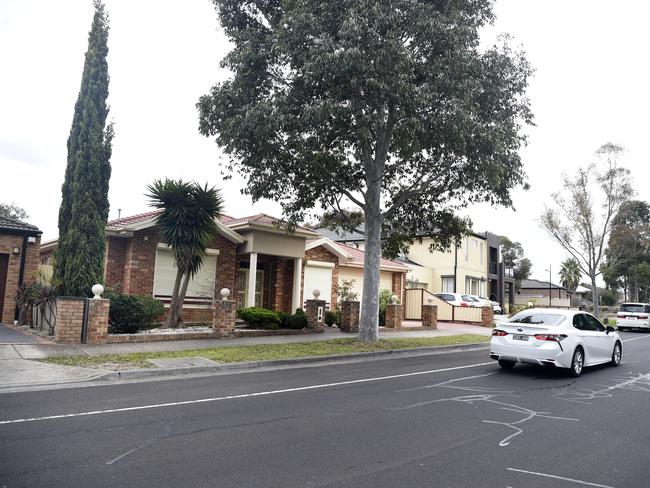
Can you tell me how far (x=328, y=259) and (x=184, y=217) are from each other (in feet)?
32.6

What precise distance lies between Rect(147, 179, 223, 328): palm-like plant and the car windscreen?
9361mm

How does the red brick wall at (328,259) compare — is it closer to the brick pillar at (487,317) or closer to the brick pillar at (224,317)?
the brick pillar at (224,317)

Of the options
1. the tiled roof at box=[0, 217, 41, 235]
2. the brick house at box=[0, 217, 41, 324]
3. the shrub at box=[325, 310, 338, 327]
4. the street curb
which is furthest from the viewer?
the shrub at box=[325, 310, 338, 327]

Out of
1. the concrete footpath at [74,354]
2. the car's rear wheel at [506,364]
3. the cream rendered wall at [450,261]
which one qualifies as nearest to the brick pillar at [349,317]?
the concrete footpath at [74,354]

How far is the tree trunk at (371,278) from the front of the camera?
15836 millimetres

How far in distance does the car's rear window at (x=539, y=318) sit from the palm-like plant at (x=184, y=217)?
936cm

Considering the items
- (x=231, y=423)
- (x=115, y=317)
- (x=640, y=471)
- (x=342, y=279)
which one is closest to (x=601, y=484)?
(x=640, y=471)

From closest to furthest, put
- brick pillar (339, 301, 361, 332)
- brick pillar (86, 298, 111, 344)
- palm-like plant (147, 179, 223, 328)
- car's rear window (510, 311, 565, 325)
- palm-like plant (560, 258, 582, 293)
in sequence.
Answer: car's rear window (510, 311, 565, 325) → brick pillar (86, 298, 111, 344) → palm-like plant (147, 179, 223, 328) → brick pillar (339, 301, 361, 332) → palm-like plant (560, 258, 582, 293)

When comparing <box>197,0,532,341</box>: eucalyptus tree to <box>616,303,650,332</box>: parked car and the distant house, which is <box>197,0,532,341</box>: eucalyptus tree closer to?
<box>616,303,650,332</box>: parked car

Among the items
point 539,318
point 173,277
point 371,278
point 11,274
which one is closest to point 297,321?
point 371,278

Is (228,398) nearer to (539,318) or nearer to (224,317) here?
(539,318)

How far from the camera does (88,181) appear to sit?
14.6m

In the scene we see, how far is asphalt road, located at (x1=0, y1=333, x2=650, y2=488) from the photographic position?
4559 mm

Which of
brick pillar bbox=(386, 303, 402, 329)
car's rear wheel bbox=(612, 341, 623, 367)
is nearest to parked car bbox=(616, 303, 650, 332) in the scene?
brick pillar bbox=(386, 303, 402, 329)
